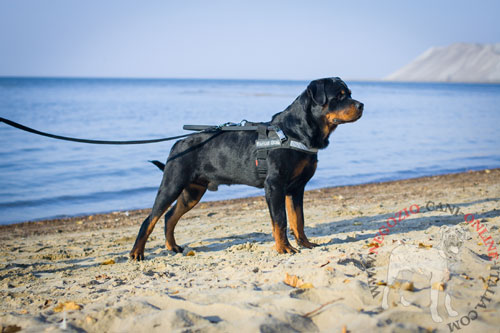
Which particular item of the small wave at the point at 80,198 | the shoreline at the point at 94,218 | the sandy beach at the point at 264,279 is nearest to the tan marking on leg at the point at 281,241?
the sandy beach at the point at 264,279

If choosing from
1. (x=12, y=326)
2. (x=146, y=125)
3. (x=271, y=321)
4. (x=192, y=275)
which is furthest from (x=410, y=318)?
(x=146, y=125)

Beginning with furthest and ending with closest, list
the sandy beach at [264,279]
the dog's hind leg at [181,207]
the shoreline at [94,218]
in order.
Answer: the shoreline at [94,218] → the dog's hind leg at [181,207] → the sandy beach at [264,279]

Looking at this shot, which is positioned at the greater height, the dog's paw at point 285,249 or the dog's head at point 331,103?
the dog's head at point 331,103

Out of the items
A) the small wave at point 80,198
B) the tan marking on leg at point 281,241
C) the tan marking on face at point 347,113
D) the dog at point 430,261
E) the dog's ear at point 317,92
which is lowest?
the small wave at point 80,198

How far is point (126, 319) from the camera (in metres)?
2.89

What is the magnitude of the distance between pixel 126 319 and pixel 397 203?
6.30 m

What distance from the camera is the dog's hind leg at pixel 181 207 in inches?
211

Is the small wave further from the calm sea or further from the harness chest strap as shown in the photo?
the harness chest strap

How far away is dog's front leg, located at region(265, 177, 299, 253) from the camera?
4.68 meters

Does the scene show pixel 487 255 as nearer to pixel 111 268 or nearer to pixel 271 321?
pixel 271 321

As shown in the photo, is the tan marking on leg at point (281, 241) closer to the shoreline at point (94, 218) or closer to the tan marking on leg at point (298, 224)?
the tan marking on leg at point (298, 224)

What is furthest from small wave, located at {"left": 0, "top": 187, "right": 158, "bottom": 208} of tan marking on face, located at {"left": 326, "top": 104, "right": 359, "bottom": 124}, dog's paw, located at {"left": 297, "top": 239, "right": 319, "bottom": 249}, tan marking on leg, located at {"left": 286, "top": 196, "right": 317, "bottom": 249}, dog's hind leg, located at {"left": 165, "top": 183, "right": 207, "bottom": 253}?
tan marking on face, located at {"left": 326, "top": 104, "right": 359, "bottom": 124}

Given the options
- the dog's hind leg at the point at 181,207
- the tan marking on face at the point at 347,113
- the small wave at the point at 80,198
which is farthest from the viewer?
the small wave at the point at 80,198

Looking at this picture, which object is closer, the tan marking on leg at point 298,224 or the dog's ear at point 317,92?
the dog's ear at point 317,92
